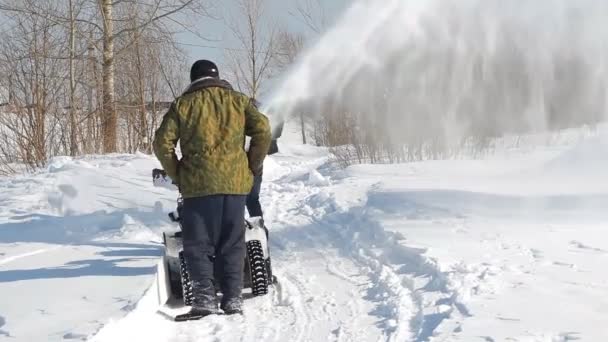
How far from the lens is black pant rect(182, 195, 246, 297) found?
440cm

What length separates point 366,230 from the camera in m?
7.38

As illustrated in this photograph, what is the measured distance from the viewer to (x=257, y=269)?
486 cm

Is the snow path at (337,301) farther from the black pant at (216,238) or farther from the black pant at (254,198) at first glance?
the black pant at (254,198)

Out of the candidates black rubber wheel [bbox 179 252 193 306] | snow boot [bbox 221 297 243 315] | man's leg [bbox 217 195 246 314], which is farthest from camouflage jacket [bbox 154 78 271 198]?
snow boot [bbox 221 297 243 315]

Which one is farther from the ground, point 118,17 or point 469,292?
point 118,17

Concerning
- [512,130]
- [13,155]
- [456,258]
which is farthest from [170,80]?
[456,258]

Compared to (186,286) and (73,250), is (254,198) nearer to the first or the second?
(73,250)

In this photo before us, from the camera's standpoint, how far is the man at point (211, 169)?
432cm

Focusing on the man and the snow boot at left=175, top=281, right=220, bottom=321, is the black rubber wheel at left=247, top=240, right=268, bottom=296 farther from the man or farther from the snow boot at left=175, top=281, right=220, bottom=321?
the snow boot at left=175, top=281, right=220, bottom=321

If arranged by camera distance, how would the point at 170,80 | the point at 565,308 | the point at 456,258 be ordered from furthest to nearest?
1. the point at 170,80
2. the point at 456,258
3. the point at 565,308

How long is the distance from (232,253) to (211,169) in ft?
1.98

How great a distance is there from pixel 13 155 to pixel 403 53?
459 inches

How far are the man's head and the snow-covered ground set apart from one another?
1.47m

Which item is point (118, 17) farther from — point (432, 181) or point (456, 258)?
point (456, 258)
